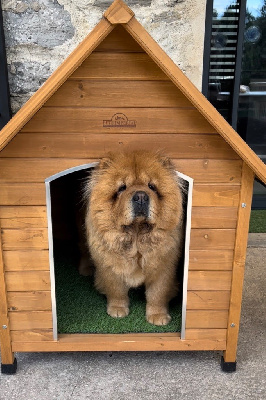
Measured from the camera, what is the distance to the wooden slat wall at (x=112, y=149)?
1620mm

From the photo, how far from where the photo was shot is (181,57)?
3.01 m

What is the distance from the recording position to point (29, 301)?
1.90 metres

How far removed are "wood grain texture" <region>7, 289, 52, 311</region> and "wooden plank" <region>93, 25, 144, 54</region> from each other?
3.77 ft

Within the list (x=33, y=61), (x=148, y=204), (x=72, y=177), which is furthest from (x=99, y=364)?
(x=33, y=61)

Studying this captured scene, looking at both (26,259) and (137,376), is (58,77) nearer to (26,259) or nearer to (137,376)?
(26,259)

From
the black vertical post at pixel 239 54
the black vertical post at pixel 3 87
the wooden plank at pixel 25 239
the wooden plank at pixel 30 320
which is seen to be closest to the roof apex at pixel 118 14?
the wooden plank at pixel 25 239

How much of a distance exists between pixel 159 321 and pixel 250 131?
2813 mm

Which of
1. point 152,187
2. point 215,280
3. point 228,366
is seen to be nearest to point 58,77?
point 152,187

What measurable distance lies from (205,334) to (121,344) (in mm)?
427

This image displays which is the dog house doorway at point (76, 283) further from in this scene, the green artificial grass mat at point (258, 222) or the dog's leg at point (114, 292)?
the green artificial grass mat at point (258, 222)

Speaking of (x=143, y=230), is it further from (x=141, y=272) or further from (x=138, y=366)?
(x=138, y=366)

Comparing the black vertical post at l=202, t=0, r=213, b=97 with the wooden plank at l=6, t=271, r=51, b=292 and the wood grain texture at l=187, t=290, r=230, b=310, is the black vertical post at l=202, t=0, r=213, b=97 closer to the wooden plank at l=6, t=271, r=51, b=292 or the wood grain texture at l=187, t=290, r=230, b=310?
the wood grain texture at l=187, t=290, r=230, b=310

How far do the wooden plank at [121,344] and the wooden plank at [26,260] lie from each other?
407mm

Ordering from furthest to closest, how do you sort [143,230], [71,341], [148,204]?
[71,341] → [143,230] → [148,204]
